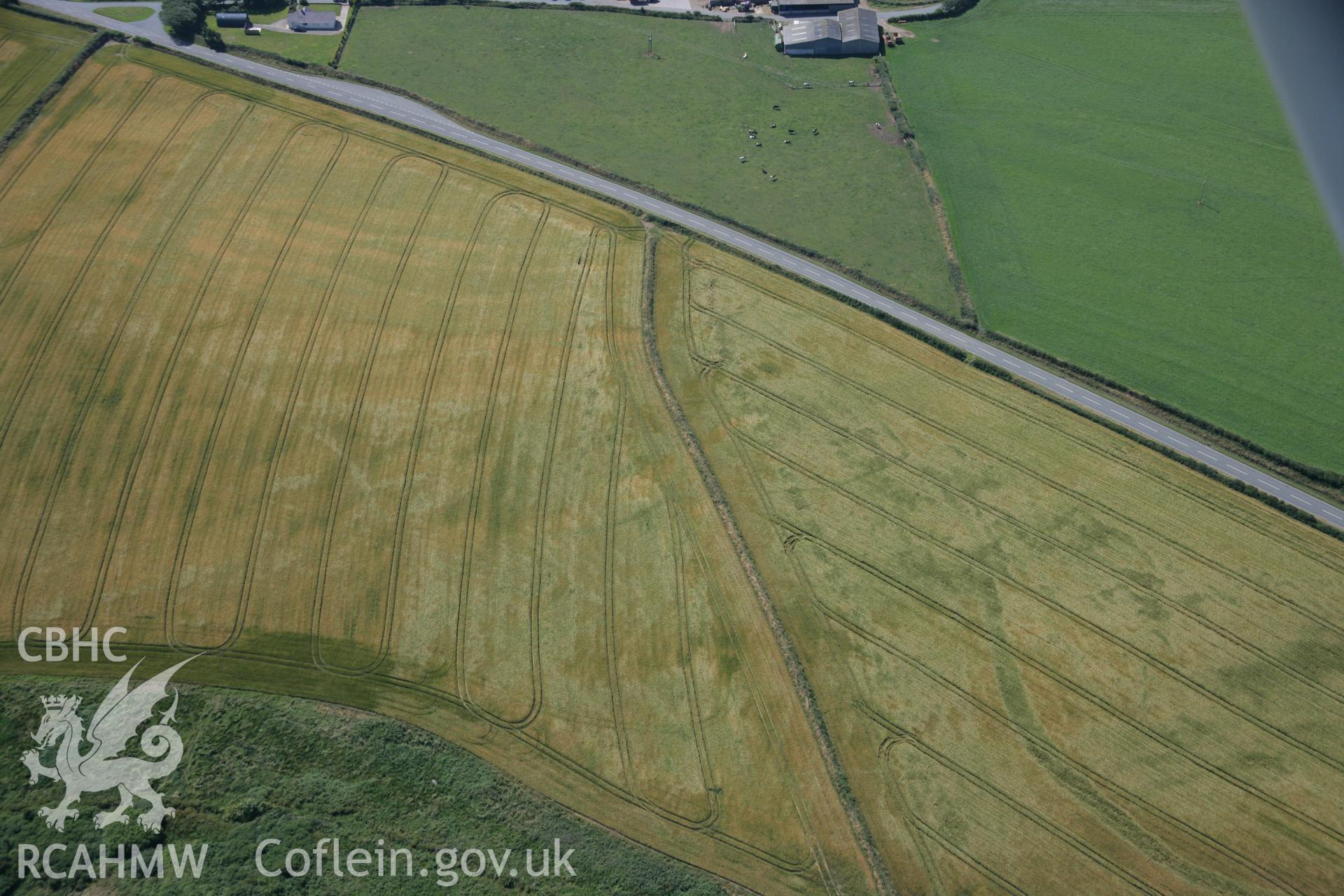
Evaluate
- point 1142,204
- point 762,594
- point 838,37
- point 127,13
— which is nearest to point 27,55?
point 127,13

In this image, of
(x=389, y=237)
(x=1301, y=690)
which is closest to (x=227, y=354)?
(x=389, y=237)

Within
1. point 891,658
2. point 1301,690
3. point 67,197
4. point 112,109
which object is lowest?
point 1301,690

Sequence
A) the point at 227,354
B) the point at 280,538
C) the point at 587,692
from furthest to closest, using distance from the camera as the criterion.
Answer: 1. the point at 227,354
2. the point at 280,538
3. the point at 587,692

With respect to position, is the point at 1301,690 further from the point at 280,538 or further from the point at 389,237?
the point at 389,237

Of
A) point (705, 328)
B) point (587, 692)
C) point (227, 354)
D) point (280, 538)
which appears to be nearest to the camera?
point (587, 692)

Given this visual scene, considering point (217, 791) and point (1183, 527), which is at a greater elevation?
point (1183, 527)

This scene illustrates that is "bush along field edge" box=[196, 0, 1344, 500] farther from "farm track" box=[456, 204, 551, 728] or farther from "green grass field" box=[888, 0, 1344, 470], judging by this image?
"farm track" box=[456, 204, 551, 728]
